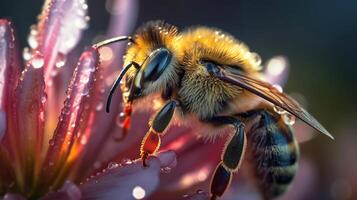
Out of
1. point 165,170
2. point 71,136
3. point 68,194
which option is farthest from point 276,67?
point 68,194

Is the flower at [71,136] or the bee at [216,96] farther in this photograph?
the bee at [216,96]

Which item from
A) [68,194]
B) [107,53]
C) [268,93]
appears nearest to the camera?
[68,194]

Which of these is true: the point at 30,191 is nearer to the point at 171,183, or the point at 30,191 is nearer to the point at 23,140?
the point at 23,140

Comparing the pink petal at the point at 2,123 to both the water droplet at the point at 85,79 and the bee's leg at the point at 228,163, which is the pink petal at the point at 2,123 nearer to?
the water droplet at the point at 85,79

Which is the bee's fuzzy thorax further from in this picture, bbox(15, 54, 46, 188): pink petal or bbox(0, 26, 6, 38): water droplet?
bbox(0, 26, 6, 38): water droplet

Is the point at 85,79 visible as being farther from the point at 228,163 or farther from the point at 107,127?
the point at 228,163

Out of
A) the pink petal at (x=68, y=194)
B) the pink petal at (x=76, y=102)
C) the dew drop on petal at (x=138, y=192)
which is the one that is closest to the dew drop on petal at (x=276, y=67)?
the pink petal at (x=76, y=102)

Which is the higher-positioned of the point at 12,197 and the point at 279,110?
the point at 279,110
